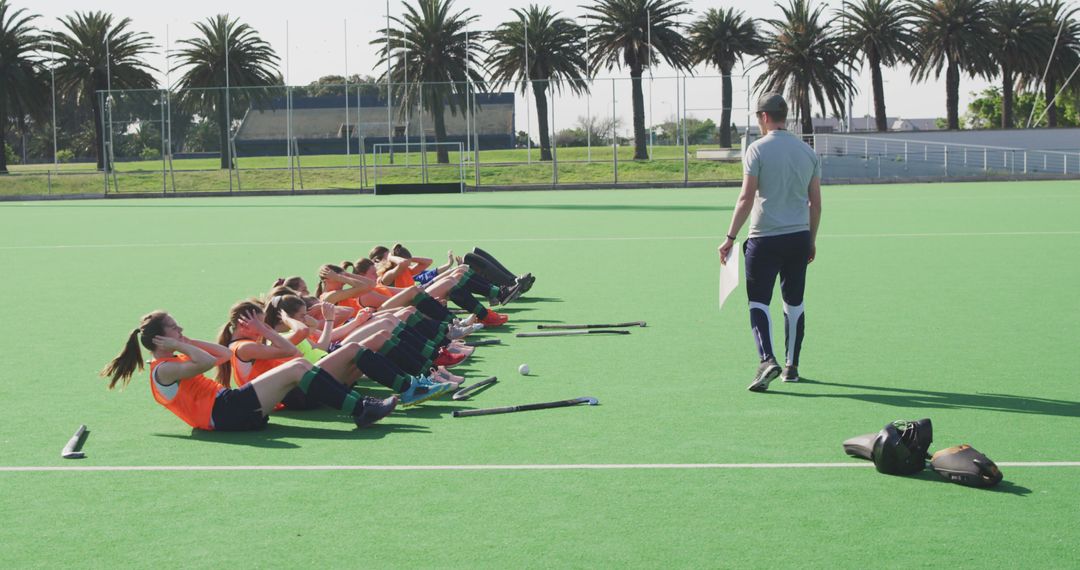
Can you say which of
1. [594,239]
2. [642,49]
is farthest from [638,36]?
[594,239]

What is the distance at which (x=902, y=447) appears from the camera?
22.1ft

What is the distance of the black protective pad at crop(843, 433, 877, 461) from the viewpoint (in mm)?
7027

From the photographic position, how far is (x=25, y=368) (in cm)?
1092

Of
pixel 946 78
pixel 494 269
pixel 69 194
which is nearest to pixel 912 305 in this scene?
pixel 494 269

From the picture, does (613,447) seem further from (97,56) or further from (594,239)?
(97,56)

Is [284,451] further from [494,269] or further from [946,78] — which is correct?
[946,78]

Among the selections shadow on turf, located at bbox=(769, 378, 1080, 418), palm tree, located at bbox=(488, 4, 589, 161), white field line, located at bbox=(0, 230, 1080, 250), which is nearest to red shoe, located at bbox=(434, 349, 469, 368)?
shadow on turf, located at bbox=(769, 378, 1080, 418)

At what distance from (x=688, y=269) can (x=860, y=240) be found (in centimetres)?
600

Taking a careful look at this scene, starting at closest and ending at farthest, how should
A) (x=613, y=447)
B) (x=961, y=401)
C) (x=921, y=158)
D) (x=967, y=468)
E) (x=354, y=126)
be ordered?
(x=967, y=468) < (x=613, y=447) < (x=961, y=401) < (x=354, y=126) < (x=921, y=158)

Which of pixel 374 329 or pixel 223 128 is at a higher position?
pixel 223 128

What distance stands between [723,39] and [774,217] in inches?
2760

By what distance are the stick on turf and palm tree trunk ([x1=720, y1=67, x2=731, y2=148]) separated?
47282 millimetres

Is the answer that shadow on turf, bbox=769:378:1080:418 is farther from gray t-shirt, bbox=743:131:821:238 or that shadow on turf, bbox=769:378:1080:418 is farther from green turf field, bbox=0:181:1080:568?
gray t-shirt, bbox=743:131:821:238

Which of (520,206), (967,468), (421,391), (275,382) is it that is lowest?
(967,468)
